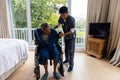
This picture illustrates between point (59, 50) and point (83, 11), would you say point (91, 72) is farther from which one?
point (83, 11)

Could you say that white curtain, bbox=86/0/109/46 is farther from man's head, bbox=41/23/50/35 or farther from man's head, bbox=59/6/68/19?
man's head, bbox=41/23/50/35

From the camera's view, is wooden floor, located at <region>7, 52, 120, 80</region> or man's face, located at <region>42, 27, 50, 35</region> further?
wooden floor, located at <region>7, 52, 120, 80</region>

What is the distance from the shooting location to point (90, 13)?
365cm

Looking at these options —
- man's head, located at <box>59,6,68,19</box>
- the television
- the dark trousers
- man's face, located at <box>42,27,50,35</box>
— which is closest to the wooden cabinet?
the television

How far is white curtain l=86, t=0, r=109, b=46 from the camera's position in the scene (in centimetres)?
352

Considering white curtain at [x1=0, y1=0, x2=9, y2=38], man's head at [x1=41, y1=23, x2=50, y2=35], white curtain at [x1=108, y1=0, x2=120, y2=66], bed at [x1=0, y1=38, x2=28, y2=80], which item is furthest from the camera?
white curtain at [x1=0, y1=0, x2=9, y2=38]

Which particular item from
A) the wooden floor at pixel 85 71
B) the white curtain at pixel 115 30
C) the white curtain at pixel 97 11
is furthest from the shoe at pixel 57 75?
the white curtain at pixel 97 11

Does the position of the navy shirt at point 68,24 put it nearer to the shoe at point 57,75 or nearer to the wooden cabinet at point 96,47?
the shoe at point 57,75

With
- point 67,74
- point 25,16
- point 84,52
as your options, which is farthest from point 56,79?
point 25,16

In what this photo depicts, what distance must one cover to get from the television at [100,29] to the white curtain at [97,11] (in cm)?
20

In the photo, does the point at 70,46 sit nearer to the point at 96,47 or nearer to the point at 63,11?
the point at 63,11

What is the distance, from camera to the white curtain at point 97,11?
352cm

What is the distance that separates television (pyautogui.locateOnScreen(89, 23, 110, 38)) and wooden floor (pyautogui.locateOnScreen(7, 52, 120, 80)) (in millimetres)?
714

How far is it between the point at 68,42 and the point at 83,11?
5.25 ft
